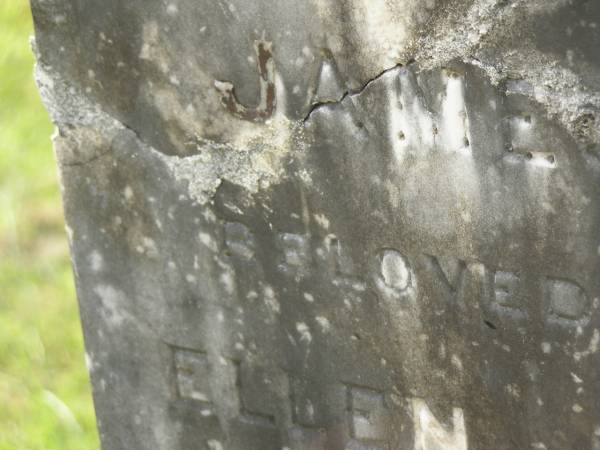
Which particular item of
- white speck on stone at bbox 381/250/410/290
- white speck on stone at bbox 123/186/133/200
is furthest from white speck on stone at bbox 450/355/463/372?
white speck on stone at bbox 123/186/133/200

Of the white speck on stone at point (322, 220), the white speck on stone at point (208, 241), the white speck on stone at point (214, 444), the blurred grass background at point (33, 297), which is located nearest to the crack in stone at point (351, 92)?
the white speck on stone at point (322, 220)

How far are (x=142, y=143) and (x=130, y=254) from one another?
17cm

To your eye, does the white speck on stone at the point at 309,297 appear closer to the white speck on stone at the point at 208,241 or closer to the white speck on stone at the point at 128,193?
the white speck on stone at the point at 208,241

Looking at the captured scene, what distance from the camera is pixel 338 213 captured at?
55.0 inches

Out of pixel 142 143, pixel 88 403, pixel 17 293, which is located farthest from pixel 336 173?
pixel 17 293

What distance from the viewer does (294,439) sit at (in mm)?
1613

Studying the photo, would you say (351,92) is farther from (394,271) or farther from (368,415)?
(368,415)

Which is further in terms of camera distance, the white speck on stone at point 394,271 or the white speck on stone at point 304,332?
the white speck on stone at point 304,332

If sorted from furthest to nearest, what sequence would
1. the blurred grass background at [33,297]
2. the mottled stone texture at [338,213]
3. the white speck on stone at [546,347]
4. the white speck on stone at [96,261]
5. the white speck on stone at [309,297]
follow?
the blurred grass background at [33,297] < the white speck on stone at [96,261] < the white speck on stone at [309,297] < the white speck on stone at [546,347] < the mottled stone texture at [338,213]

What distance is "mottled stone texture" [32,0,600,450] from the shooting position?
1.23 meters

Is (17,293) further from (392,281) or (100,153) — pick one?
(392,281)

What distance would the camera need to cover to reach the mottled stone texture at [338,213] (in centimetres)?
123

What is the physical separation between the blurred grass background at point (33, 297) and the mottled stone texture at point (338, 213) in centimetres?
72

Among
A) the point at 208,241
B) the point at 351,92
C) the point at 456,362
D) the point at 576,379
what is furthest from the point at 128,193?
the point at 576,379
